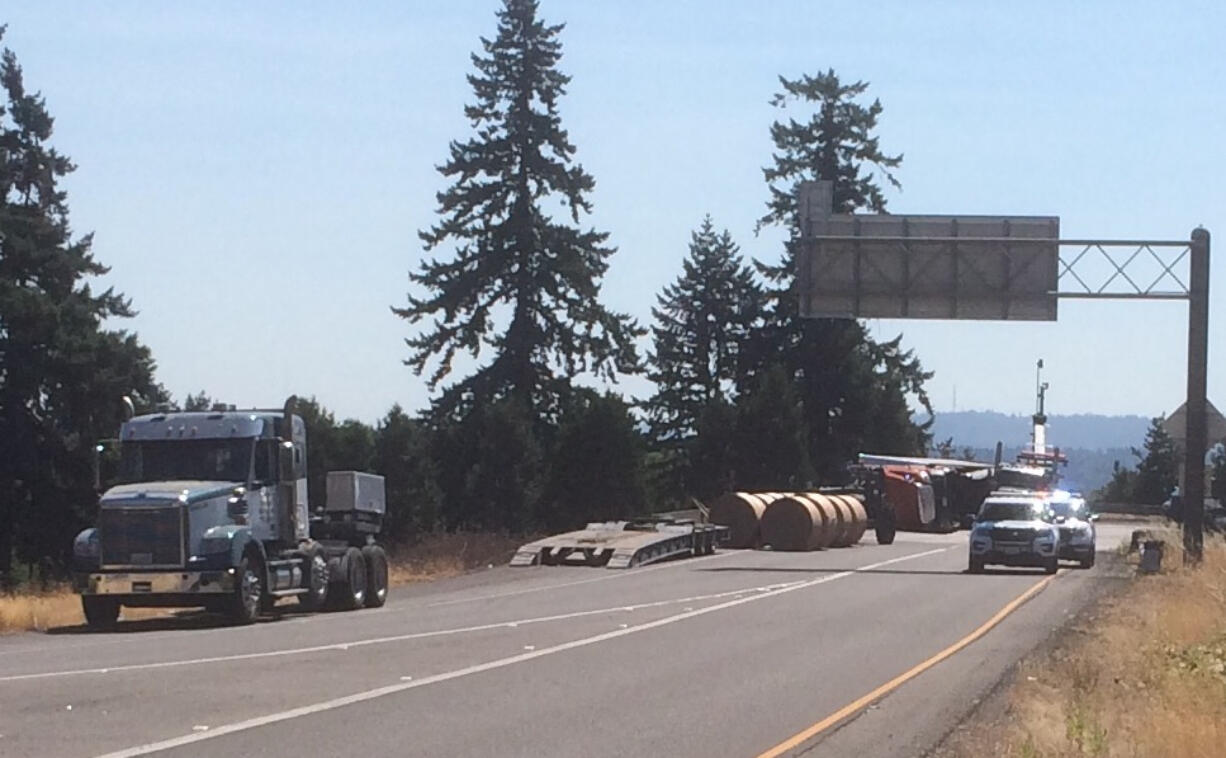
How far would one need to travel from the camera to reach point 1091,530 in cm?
4500

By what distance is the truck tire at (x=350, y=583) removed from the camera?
3000cm

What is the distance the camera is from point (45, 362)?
61.9 metres

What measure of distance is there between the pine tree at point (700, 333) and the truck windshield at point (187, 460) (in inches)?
2568

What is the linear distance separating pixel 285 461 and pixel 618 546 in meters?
15.3

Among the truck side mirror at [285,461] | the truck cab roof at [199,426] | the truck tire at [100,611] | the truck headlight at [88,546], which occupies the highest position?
the truck cab roof at [199,426]

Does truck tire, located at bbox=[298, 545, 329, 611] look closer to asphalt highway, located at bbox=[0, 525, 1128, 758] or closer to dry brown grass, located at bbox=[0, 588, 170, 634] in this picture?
asphalt highway, located at bbox=[0, 525, 1128, 758]

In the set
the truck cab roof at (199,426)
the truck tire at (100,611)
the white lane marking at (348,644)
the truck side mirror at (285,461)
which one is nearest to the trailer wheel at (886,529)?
the white lane marking at (348,644)

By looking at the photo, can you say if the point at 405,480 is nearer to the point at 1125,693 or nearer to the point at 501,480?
the point at 501,480

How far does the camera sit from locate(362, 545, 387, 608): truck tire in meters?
31.2

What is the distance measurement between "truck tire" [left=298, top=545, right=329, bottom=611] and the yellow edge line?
996 centimetres

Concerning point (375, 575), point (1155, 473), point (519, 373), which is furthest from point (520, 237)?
point (1155, 473)

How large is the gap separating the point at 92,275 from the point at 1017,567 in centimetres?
3646

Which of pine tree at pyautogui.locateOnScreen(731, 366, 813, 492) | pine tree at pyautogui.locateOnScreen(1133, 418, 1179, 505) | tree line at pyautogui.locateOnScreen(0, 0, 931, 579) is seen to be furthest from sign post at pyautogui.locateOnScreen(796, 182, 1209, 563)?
pine tree at pyautogui.locateOnScreen(1133, 418, 1179, 505)

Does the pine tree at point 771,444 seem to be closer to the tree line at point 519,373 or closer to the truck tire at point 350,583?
the tree line at point 519,373
